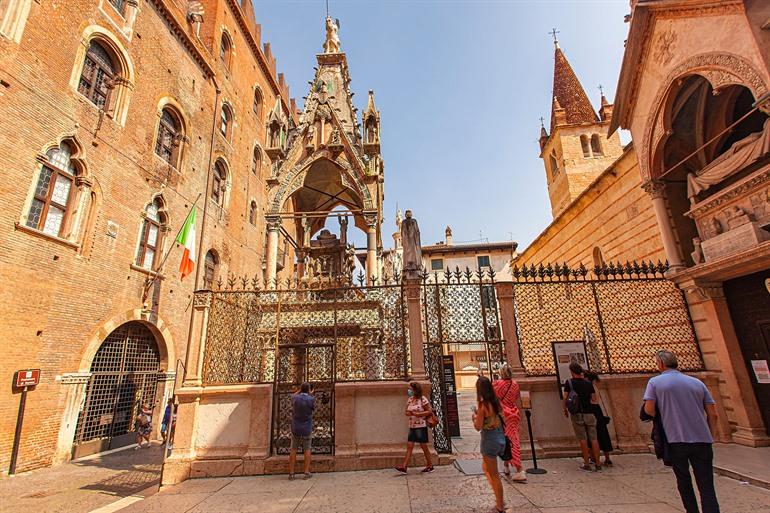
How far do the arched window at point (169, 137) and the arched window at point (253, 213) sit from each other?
7471 millimetres

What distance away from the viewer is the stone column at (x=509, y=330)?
7.64m

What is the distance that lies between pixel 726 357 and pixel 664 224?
3.40 m

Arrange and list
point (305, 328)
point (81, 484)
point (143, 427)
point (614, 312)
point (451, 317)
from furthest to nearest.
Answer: point (143, 427) < point (305, 328) < point (614, 312) < point (451, 317) < point (81, 484)

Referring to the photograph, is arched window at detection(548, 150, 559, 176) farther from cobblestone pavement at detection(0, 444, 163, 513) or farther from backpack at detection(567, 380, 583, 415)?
cobblestone pavement at detection(0, 444, 163, 513)

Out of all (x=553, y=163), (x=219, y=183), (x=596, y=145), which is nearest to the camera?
(x=219, y=183)

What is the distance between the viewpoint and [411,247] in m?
8.23

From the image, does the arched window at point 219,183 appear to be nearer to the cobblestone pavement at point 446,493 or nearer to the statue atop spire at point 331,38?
the statue atop spire at point 331,38

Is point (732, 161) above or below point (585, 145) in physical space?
below

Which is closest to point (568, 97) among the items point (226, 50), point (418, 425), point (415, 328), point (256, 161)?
point (256, 161)

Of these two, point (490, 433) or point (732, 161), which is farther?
point (732, 161)

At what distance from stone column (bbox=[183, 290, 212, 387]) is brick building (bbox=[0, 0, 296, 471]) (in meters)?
3.06

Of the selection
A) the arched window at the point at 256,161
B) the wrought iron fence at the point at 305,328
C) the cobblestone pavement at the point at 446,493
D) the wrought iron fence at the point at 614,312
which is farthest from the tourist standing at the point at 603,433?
the arched window at the point at 256,161

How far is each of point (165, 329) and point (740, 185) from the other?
19407 mm

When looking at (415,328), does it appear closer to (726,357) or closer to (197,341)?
(197,341)
